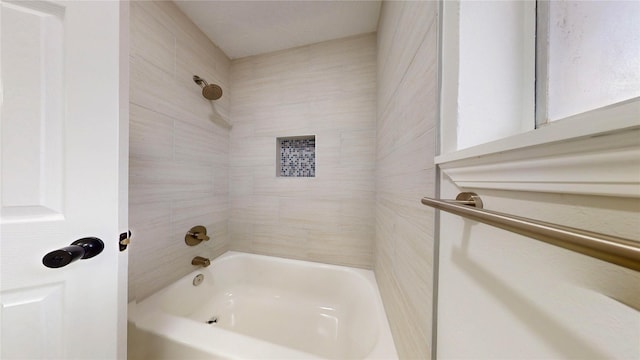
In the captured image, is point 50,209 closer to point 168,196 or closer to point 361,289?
point 168,196

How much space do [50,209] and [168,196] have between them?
690mm

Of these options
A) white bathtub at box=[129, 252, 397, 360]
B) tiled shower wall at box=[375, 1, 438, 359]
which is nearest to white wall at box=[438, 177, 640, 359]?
tiled shower wall at box=[375, 1, 438, 359]

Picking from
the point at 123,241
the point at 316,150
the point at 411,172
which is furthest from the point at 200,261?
the point at 411,172

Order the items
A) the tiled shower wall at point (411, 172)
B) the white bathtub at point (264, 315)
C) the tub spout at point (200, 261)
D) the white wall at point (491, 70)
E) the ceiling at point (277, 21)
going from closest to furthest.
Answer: the white wall at point (491, 70) < the tiled shower wall at point (411, 172) < the white bathtub at point (264, 315) < the ceiling at point (277, 21) < the tub spout at point (200, 261)

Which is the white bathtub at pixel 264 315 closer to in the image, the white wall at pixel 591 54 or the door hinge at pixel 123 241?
the door hinge at pixel 123 241

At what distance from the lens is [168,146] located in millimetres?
1115

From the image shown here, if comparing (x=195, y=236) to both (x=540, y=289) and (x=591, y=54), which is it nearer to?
(x=540, y=289)

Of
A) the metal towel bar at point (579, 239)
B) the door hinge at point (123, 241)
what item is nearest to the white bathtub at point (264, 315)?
the door hinge at point (123, 241)

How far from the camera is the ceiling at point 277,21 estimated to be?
1.15m

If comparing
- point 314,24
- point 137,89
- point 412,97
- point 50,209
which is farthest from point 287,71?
point 50,209

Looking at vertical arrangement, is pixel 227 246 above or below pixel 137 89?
below

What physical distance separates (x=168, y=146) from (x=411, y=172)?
1.31 metres

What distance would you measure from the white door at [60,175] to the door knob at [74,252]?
0.02 metres

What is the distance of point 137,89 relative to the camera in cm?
96
